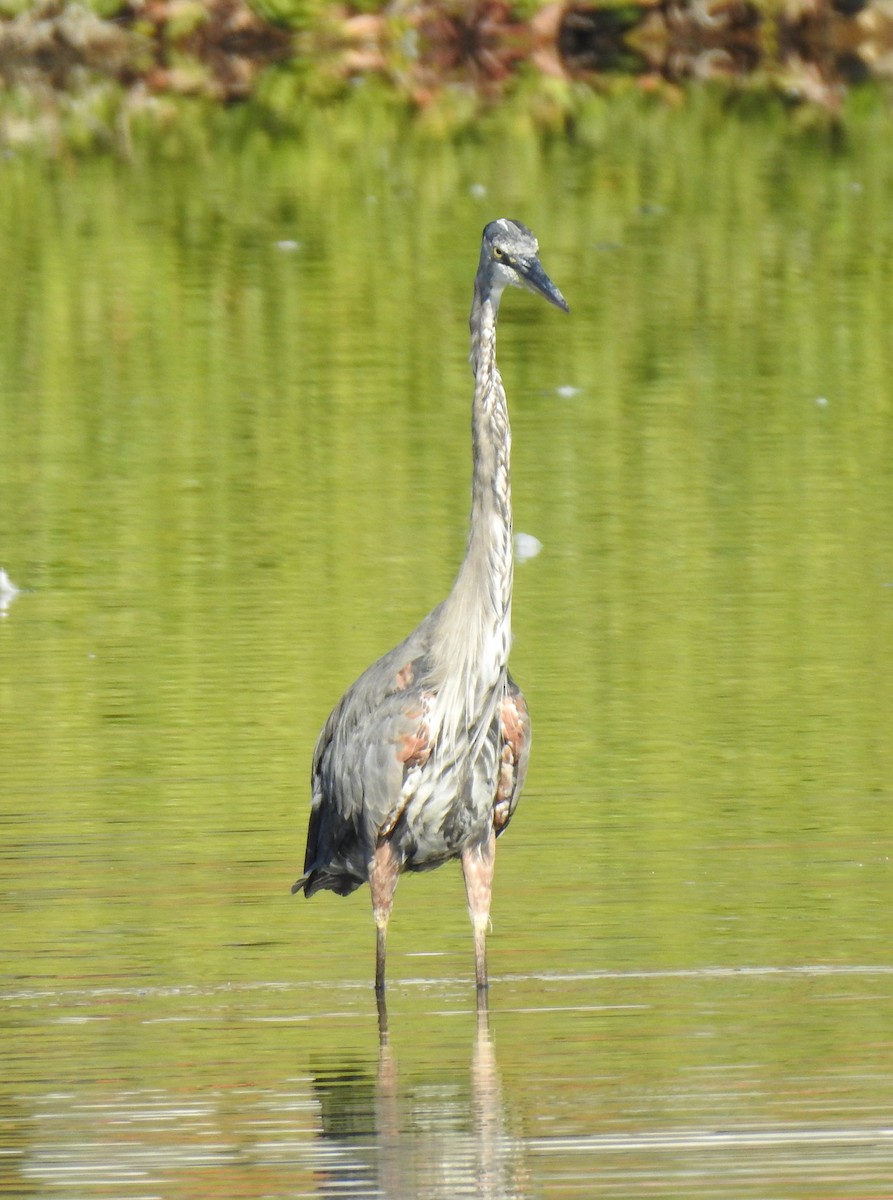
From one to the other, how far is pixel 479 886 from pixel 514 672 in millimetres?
3122

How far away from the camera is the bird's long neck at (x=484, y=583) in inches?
285

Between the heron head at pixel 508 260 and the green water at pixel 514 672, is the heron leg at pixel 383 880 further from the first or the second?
the heron head at pixel 508 260

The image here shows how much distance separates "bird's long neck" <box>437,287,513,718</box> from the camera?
7242 millimetres

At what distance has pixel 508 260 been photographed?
24.3 feet

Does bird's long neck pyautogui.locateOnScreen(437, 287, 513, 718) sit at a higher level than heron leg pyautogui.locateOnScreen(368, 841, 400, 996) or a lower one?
higher

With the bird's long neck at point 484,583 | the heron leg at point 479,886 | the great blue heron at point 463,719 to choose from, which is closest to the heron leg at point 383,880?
the great blue heron at point 463,719

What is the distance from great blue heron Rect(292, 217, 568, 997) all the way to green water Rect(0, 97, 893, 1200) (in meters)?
0.31

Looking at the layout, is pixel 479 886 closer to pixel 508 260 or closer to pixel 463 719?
pixel 463 719

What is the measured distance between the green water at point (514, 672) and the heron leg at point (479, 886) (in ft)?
0.44

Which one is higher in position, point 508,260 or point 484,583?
point 508,260

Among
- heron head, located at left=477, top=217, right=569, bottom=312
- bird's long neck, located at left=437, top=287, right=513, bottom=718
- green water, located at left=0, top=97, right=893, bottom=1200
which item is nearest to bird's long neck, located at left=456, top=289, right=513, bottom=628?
bird's long neck, located at left=437, top=287, right=513, bottom=718

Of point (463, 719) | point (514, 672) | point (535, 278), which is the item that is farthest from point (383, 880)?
point (514, 672)

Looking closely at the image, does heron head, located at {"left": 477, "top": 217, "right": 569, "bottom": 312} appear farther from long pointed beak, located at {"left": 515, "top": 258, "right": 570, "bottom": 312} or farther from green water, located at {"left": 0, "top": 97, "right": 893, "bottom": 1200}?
green water, located at {"left": 0, "top": 97, "right": 893, "bottom": 1200}

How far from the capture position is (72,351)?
1781cm
